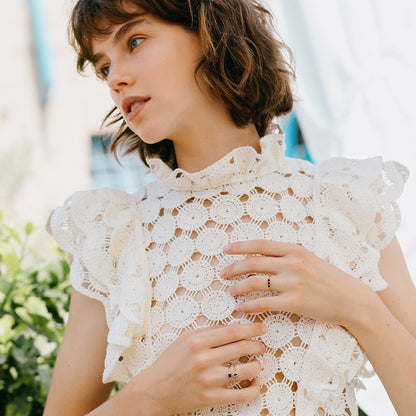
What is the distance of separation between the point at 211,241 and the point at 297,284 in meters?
0.23

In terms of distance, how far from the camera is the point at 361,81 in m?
2.01

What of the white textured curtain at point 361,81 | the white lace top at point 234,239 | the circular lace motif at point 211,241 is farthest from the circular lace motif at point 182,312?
the white textured curtain at point 361,81

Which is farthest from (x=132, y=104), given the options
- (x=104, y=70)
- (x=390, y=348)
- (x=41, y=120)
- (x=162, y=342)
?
(x=41, y=120)

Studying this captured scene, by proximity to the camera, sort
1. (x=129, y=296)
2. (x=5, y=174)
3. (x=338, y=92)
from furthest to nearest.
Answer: (x=5, y=174) → (x=338, y=92) → (x=129, y=296)

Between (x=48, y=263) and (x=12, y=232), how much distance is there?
0.52 ft

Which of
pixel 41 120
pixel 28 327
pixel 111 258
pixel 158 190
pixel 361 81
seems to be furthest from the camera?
pixel 41 120

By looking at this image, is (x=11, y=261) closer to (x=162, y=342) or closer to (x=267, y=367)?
(x=162, y=342)

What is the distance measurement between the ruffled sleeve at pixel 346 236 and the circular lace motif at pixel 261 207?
0.09 meters

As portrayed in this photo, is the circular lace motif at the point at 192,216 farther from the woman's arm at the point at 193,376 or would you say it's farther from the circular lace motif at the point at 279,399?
the circular lace motif at the point at 279,399

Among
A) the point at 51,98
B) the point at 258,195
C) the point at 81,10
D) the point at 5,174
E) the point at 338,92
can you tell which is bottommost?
the point at 258,195

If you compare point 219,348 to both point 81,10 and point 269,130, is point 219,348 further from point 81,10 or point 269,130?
point 81,10

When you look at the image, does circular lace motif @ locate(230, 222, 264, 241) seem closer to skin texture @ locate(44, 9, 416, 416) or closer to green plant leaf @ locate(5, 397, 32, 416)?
skin texture @ locate(44, 9, 416, 416)

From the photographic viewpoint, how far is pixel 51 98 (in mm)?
8641

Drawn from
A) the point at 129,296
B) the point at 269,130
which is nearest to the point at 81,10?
the point at 269,130
